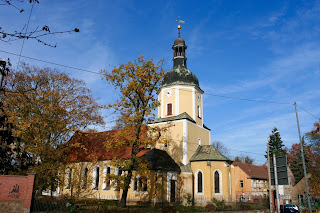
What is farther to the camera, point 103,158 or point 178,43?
point 178,43

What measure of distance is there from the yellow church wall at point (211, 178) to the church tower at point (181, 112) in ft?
5.32

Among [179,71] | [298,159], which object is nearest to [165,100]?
[179,71]

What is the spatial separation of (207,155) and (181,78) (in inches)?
374

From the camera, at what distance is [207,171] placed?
26.9 metres

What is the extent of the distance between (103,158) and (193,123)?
11040 mm

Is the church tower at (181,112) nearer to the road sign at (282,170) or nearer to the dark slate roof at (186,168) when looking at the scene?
the dark slate roof at (186,168)

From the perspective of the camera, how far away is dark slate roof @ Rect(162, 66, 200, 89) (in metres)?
31.1

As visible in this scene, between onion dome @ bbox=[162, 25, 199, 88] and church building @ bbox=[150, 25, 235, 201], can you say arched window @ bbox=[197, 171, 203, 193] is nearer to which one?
church building @ bbox=[150, 25, 235, 201]

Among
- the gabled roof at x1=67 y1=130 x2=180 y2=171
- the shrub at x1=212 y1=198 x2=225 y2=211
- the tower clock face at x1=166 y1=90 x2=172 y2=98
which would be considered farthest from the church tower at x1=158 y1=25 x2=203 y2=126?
the shrub at x1=212 y1=198 x2=225 y2=211

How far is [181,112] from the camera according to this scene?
99.7ft

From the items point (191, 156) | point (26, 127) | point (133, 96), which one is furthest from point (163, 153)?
point (26, 127)

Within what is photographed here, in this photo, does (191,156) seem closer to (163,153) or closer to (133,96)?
(163,153)

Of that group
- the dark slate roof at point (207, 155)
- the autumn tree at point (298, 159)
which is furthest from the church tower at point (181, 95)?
the autumn tree at point (298, 159)

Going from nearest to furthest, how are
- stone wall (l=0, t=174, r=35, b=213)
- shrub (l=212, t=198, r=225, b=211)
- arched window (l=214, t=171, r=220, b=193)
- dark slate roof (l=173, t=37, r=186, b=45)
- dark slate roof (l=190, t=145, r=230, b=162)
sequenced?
1. stone wall (l=0, t=174, r=35, b=213)
2. shrub (l=212, t=198, r=225, b=211)
3. arched window (l=214, t=171, r=220, b=193)
4. dark slate roof (l=190, t=145, r=230, b=162)
5. dark slate roof (l=173, t=37, r=186, b=45)
